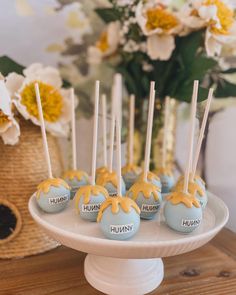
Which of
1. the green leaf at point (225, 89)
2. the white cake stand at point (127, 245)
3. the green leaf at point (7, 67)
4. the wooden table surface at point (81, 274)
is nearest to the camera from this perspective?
the white cake stand at point (127, 245)

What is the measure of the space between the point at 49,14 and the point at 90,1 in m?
0.12

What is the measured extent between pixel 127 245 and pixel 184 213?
109 millimetres

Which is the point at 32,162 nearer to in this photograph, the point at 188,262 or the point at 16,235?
the point at 16,235

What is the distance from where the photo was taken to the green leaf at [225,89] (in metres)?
0.98

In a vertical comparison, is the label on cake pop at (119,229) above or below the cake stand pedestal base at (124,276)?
above

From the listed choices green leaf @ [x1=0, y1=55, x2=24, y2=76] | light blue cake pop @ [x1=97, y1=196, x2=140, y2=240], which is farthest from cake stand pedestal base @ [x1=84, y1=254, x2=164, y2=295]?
green leaf @ [x1=0, y1=55, x2=24, y2=76]

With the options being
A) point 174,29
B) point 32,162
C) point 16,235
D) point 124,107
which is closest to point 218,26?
point 174,29

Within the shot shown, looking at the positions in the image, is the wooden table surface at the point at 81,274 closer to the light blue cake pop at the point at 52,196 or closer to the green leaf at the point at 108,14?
the light blue cake pop at the point at 52,196

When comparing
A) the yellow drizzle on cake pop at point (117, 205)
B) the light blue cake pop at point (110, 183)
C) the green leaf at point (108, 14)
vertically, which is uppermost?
the green leaf at point (108, 14)

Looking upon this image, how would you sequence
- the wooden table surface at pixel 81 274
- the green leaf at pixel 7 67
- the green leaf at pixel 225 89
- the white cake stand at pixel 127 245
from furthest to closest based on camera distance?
1. the green leaf at pixel 225 89
2. the green leaf at pixel 7 67
3. the wooden table surface at pixel 81 274
4. the white cake stand at pixel 127 245

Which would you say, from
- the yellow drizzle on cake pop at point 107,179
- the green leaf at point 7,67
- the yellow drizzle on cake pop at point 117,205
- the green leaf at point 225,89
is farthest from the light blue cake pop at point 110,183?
the green leaf at point 225,89

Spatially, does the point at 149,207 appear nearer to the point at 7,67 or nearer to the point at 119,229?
the point at 119,229

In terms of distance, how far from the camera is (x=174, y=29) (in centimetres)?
90

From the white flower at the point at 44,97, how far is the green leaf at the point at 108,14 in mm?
273
